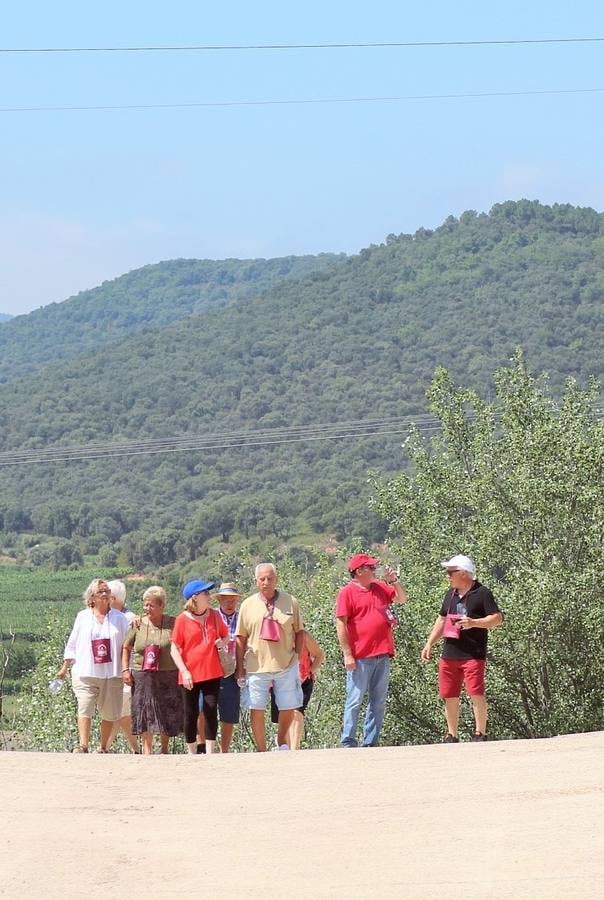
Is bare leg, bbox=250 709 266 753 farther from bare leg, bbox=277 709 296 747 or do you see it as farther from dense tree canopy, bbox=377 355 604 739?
dense tree canopy, bbox=377 355 604 739

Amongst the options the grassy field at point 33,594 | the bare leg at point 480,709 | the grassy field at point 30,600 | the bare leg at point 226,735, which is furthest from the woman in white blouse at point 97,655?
the grassy field at point 33,594

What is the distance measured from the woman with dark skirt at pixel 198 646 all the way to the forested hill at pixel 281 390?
94392 mm

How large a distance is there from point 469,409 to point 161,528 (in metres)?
107

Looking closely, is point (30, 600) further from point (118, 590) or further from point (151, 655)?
point (151, 655)

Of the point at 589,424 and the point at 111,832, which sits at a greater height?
the point at 589,424

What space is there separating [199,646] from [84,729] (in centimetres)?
116

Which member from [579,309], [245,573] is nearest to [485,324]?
[579,309]

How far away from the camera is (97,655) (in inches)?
431

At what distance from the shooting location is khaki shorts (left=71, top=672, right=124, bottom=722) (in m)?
11.0

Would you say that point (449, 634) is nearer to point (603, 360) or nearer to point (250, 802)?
point (250, 802)

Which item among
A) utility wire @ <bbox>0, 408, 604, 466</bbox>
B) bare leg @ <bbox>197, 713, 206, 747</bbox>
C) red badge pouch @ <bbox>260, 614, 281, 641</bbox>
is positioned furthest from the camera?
utility wire @ <bbox>0, 408, 604, 466</bbox>

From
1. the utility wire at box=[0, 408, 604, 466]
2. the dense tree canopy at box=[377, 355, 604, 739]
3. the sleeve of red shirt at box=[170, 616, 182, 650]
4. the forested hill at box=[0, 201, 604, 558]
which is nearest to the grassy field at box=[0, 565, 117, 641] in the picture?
the forested hill at box=[0, 201, 604, 558]

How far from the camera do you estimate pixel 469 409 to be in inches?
968

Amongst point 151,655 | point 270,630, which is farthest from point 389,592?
point 151,655
